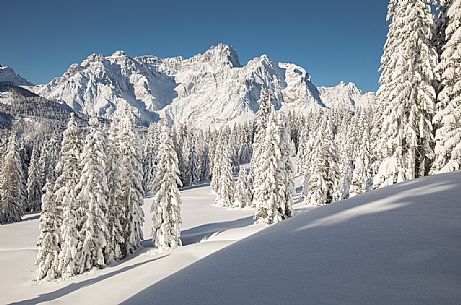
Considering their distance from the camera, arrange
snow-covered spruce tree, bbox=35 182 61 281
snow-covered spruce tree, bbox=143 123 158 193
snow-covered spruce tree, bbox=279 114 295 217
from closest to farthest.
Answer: snow-covered spruce tree, bbox=35 182 61 281, snow-covered spruce tree, bbox=279 114 295 217, snow-covered spruce tree, bbox=143 123 158 193

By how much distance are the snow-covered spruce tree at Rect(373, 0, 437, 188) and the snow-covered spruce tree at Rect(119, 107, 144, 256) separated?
22874mm

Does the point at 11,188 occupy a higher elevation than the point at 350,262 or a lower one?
higher

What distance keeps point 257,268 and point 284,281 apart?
77cm

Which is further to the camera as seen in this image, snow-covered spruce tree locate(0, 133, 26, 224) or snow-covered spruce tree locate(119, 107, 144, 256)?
snow-covered spruce tree locate(0, 133, 26, 224)

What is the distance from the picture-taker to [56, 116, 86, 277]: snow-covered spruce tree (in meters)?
28.5

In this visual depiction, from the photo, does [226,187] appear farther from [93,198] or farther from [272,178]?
[93,198]

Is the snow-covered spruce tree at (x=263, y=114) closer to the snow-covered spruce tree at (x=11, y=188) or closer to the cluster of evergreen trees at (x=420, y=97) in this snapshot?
the cluster of evergreen trees at (x=420, y=97)

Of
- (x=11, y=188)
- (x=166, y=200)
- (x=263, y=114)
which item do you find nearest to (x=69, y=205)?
(x=166, y=200)

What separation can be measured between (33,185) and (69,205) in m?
56.9

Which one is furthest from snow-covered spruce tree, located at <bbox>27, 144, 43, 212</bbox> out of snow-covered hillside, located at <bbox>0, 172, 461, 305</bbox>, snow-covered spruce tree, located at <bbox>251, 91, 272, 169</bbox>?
snow-covered hillside, located at <bbox>0, 172, 461, 305</bbox>

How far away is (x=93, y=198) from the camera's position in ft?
95.3

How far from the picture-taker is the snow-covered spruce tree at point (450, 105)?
18969 mm

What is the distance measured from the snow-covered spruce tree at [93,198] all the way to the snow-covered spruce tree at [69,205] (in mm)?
480

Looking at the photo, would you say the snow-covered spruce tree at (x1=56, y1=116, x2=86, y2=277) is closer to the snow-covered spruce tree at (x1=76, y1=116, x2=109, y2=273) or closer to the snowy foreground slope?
the snow-covered spruce tree at (x1=76, y1=116, x2=109, y2=273)
